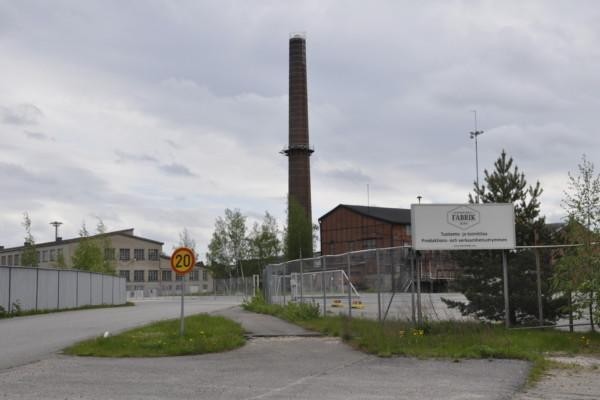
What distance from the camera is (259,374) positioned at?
11070 mm

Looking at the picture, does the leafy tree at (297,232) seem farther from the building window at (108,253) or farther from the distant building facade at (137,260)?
the distant building facade at (137,260)

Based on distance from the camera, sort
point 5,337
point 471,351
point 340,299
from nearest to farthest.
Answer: point 471,351, point 5,337, point 340,299

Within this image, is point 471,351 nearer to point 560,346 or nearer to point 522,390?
point 560,346

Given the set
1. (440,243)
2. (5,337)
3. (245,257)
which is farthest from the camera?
(245,257)

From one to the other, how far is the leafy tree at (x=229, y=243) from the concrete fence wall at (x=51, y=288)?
143 feet

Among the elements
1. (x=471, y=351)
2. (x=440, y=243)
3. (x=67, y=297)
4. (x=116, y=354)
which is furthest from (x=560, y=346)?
(x=67, y=297)

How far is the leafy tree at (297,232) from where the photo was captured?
7419cm

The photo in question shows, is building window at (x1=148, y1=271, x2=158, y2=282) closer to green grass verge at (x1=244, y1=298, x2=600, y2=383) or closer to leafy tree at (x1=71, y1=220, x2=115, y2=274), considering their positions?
leafy tree at (x1=71, y1=220, x2=115, y2=274)

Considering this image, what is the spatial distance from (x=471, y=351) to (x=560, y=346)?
7.23 ft

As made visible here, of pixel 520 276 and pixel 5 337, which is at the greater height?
pixel 520 276

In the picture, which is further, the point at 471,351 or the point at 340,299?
the point at 340,299

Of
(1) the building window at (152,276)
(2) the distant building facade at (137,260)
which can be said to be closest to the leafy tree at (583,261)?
(2) the distant building facade at (137,260)

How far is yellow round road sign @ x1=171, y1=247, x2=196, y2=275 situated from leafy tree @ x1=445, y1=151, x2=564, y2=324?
613 cm

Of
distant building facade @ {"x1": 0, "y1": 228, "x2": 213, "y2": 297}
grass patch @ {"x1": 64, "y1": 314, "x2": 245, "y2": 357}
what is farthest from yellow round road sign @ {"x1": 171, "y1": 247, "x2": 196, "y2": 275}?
distant building facade @ {"x1": 0, "y1": 228, "x2": 213, "y2": 297}
